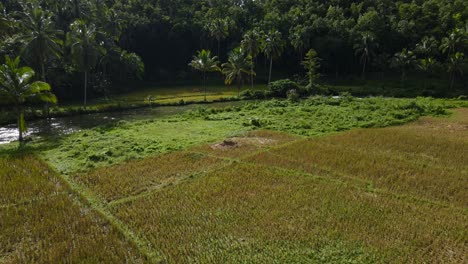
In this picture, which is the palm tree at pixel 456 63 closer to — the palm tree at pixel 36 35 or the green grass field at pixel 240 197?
the green grass field at pixel 240 197

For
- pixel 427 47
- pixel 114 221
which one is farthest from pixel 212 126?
pixel 427 47

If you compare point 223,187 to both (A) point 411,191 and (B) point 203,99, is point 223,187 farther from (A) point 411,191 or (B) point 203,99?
(B) point 203,99

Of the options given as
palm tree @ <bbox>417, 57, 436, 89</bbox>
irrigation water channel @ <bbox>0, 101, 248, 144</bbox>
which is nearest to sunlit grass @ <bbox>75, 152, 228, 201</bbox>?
irrigation water channel @ <bbox>0, 101, 248, 144</bbox>

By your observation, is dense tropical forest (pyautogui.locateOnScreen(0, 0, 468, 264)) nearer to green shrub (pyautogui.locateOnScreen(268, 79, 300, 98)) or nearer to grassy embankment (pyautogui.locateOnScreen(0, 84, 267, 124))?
green shrub (pyautogui.locateOnScreen(268, 79, 300, 98))

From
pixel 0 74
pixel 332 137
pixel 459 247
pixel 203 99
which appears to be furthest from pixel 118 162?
pixel 203 99

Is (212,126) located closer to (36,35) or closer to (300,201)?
(300,201)

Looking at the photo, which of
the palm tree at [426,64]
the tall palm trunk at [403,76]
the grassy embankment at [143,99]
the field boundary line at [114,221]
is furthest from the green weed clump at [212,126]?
the palm tree at [426,64]
